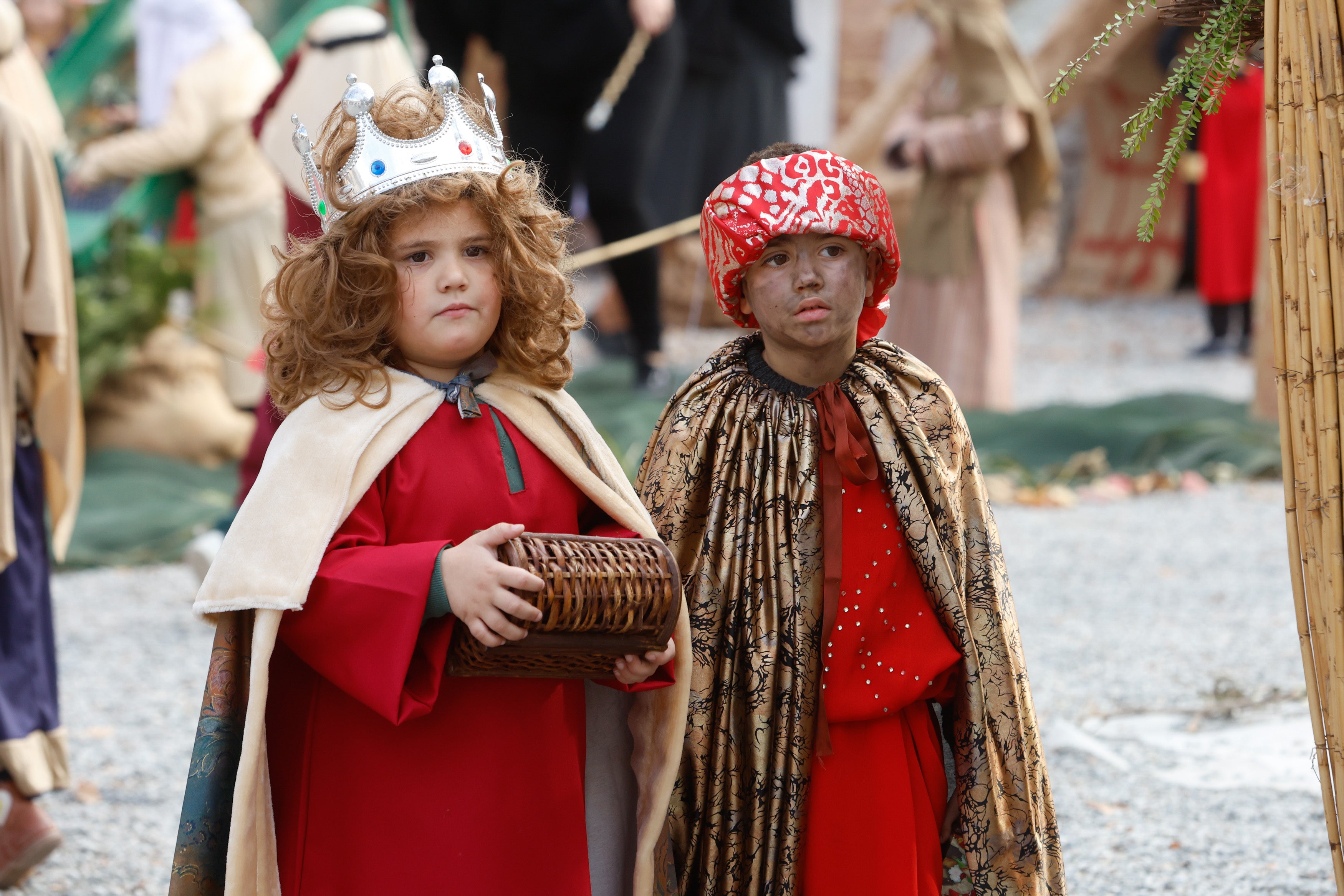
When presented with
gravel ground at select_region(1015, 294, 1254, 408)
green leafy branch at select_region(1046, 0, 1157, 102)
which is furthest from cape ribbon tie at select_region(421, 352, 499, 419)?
gravel ground at select_region(1015, 294, 1254, 408)

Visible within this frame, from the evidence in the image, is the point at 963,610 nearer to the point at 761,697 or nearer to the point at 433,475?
the point at 761,697

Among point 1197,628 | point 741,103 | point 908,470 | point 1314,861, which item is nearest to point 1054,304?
point 741,103

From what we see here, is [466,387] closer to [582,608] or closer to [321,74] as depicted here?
[582,608]

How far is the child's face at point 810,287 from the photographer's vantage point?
2.25 metres

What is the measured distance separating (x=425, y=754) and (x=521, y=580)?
0.38 metres

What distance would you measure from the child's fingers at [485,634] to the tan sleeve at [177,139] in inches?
215

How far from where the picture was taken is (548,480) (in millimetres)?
2119

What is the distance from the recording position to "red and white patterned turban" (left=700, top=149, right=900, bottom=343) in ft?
7.29

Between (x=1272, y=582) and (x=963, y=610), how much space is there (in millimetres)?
3583

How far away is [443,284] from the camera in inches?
80.4

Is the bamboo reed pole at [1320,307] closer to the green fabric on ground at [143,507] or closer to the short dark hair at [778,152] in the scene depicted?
the short dark hair at [778,152]

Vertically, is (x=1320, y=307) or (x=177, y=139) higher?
(x=177, y=139)

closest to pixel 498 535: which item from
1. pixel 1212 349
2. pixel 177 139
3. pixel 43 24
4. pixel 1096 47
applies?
pixel 1096 47

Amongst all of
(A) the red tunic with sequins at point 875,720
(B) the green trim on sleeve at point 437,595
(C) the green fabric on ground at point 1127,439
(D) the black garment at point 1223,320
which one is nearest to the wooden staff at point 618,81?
(C) the green fabric on ground at point 1127,439
